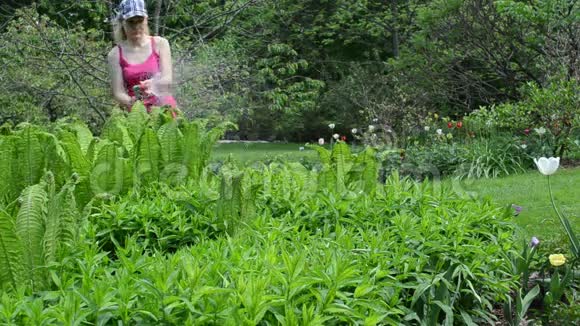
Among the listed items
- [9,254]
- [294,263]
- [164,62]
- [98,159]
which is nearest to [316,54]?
[164,62]

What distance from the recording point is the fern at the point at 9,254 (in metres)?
2.01

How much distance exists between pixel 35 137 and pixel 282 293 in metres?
1.83

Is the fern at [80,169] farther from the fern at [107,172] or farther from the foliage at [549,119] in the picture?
the foliage at [549,119]

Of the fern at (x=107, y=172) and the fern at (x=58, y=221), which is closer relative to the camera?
the fern at (x=58, y=221)

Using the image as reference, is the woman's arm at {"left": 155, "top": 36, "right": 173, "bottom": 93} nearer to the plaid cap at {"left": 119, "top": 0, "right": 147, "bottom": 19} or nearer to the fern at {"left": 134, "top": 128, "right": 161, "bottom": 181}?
the plaid cap at {"left": 119, "top": 0, "right": 147, "bottom": 19}

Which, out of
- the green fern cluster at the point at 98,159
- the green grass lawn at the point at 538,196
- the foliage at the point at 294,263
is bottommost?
the green grass lawn at the point at 538,196

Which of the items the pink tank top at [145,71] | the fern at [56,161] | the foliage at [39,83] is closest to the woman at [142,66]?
the pink tank top at [145,71]

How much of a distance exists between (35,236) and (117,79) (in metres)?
2.52

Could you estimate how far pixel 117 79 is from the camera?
450cm

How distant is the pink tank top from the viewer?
4.46 meters

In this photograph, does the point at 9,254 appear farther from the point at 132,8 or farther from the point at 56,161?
the point at 132,8

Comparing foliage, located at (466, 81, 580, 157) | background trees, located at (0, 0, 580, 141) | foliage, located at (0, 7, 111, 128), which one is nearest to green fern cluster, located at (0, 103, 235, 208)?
background trees, located at (0, 0, 580, 141)

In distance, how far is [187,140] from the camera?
139 inches

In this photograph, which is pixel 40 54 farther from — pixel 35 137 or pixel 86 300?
pixel 86 300
